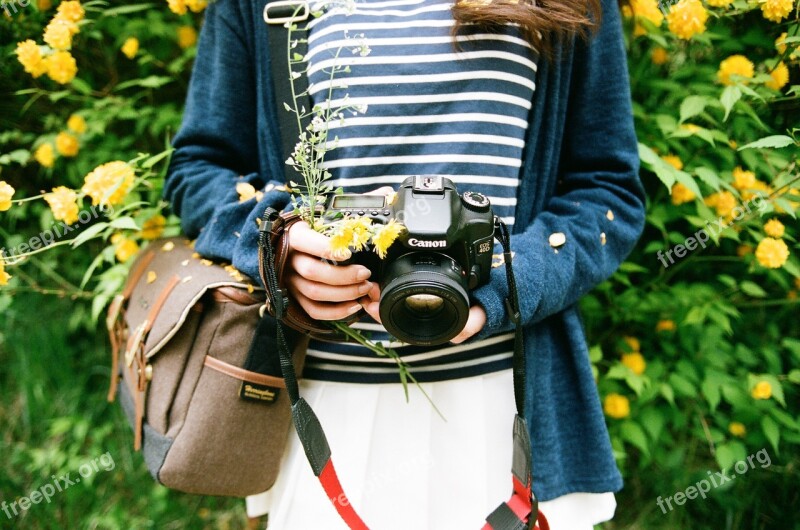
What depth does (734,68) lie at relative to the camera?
1.05 m

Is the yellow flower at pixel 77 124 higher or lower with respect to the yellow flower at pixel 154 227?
higher

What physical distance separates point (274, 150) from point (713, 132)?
837mm

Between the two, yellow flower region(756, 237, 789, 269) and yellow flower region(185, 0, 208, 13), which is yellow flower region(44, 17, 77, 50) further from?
yellow flower region(756, 237, 789, 269)

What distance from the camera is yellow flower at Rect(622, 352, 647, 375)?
3.99 feet

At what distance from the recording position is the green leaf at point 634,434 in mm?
1193

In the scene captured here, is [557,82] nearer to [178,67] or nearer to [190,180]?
[190,180]

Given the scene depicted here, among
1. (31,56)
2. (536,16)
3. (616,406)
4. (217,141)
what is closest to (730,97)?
(536,16)

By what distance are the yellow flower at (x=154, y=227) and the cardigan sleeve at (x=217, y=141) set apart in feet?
0.51

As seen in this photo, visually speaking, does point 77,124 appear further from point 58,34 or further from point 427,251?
point 427,251

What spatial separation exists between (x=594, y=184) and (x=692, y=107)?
339 mm

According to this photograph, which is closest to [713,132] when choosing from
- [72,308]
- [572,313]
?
[572,313]

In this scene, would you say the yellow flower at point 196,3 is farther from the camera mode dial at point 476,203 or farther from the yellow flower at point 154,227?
the camera mode dial at point 476,203

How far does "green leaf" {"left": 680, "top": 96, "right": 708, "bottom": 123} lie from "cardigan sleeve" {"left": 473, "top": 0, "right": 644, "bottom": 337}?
24 centimetres

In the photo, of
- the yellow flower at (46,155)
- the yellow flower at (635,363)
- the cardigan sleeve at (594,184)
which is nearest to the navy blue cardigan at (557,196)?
the cardigan sleeve at (594,184)
